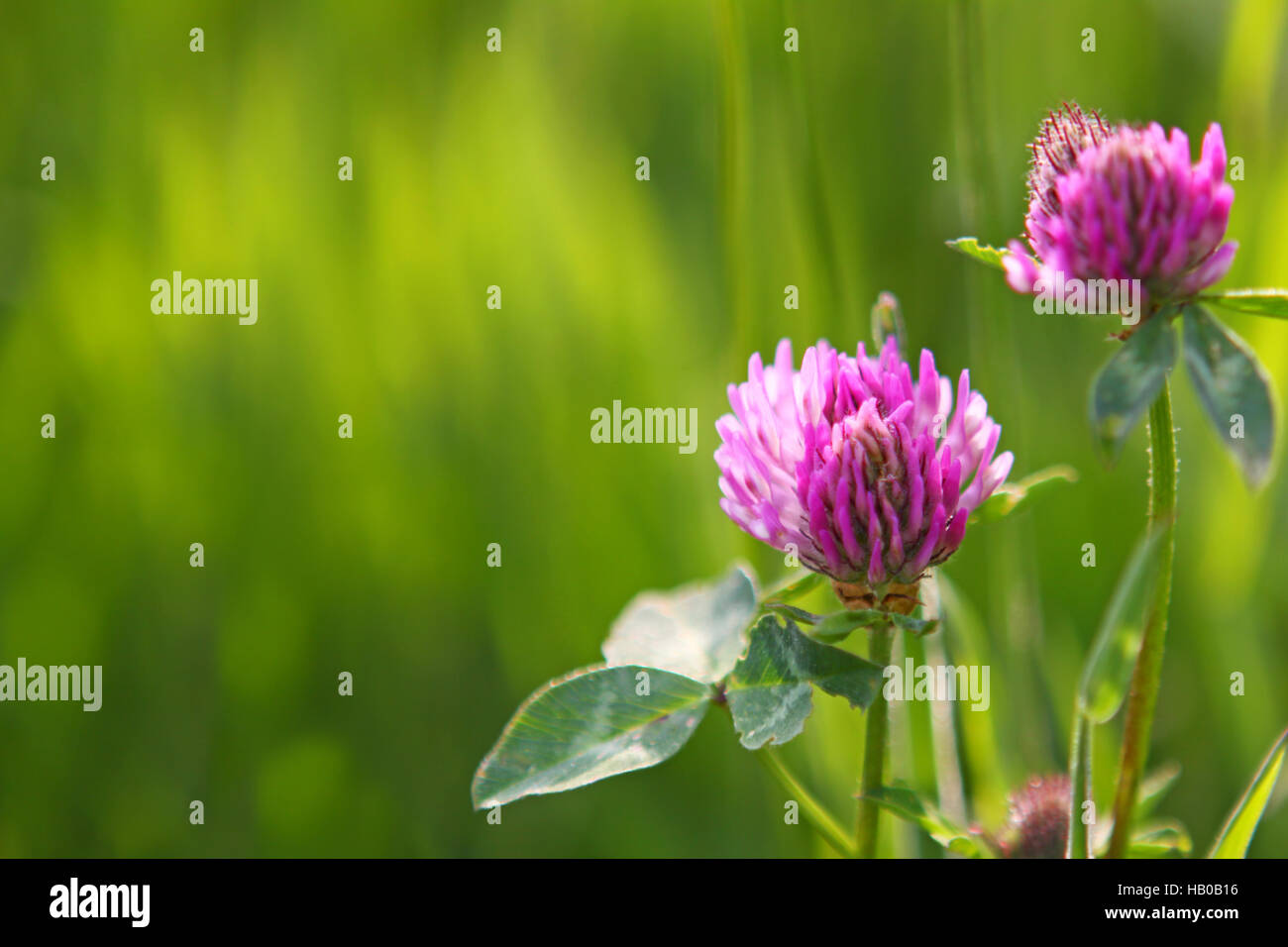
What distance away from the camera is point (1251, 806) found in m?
0.40

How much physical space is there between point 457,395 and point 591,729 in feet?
2.35

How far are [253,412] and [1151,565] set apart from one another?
3.03ft

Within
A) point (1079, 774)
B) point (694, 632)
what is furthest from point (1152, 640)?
point (694, 632)

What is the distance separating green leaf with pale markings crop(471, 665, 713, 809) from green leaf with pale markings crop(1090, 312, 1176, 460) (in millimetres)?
177

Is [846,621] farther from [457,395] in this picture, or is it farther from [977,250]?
[457,395]

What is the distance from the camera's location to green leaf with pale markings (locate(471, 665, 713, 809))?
0.42 meters

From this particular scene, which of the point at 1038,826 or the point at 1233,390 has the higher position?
the point at 1233,390

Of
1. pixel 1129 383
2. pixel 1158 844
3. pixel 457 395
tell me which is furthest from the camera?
pixel 457 395

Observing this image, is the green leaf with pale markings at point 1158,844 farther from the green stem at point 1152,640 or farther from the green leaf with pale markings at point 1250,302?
the green leaf with pale markings at point 1250,302

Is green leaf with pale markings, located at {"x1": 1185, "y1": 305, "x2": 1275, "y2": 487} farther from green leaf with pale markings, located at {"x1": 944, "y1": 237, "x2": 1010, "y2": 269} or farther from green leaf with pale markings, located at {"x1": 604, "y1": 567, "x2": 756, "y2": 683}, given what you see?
green leaf with pale markings, located at {"x1": 604, "y1": 567, "x2": 756, "y2": 683}

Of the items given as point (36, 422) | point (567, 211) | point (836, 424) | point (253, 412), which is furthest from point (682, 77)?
point (836, 424)

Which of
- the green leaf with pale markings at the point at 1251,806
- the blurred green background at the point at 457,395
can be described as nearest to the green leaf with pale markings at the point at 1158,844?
the green leaf with pale markings at the point at 1251,806

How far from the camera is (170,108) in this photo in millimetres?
1196

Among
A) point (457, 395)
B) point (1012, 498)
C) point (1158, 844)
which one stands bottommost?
point (1158, 844)
